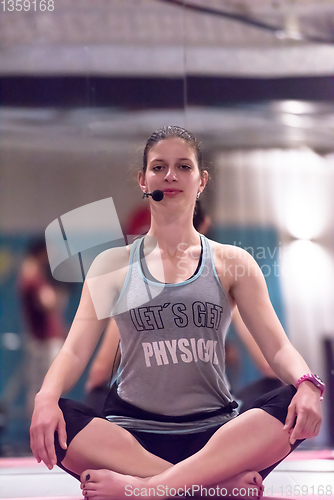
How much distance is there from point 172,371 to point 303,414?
0.83 feet

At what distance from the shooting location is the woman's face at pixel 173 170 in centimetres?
95

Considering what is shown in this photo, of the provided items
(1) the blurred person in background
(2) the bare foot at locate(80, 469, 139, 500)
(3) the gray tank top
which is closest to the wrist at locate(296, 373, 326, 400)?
(3) the gray tank top

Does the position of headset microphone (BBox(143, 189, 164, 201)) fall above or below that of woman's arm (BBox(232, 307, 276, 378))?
above

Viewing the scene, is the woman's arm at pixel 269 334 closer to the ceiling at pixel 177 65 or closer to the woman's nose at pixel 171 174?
the woman's nose at pixel 171 174

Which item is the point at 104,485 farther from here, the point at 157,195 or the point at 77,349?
the point at 157,195

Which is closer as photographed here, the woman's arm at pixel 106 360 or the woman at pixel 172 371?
the woman at pixel 172 371

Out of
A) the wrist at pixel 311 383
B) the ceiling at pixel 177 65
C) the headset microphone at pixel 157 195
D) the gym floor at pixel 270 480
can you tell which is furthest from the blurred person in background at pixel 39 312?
the wrist at pixel 311 383

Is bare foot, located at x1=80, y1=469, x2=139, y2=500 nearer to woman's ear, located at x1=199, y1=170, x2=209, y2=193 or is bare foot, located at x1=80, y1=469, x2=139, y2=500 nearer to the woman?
the woman

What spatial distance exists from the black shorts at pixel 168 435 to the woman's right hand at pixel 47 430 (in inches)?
0.5

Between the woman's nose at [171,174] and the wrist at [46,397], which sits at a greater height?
the woman's nose at [171,174]

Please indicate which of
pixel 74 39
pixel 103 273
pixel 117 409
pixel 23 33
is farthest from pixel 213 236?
pixel 23 33

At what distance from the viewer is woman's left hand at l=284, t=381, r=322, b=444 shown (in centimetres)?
77

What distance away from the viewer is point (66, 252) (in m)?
1.24

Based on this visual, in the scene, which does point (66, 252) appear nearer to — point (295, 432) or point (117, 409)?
point (117, 409)
